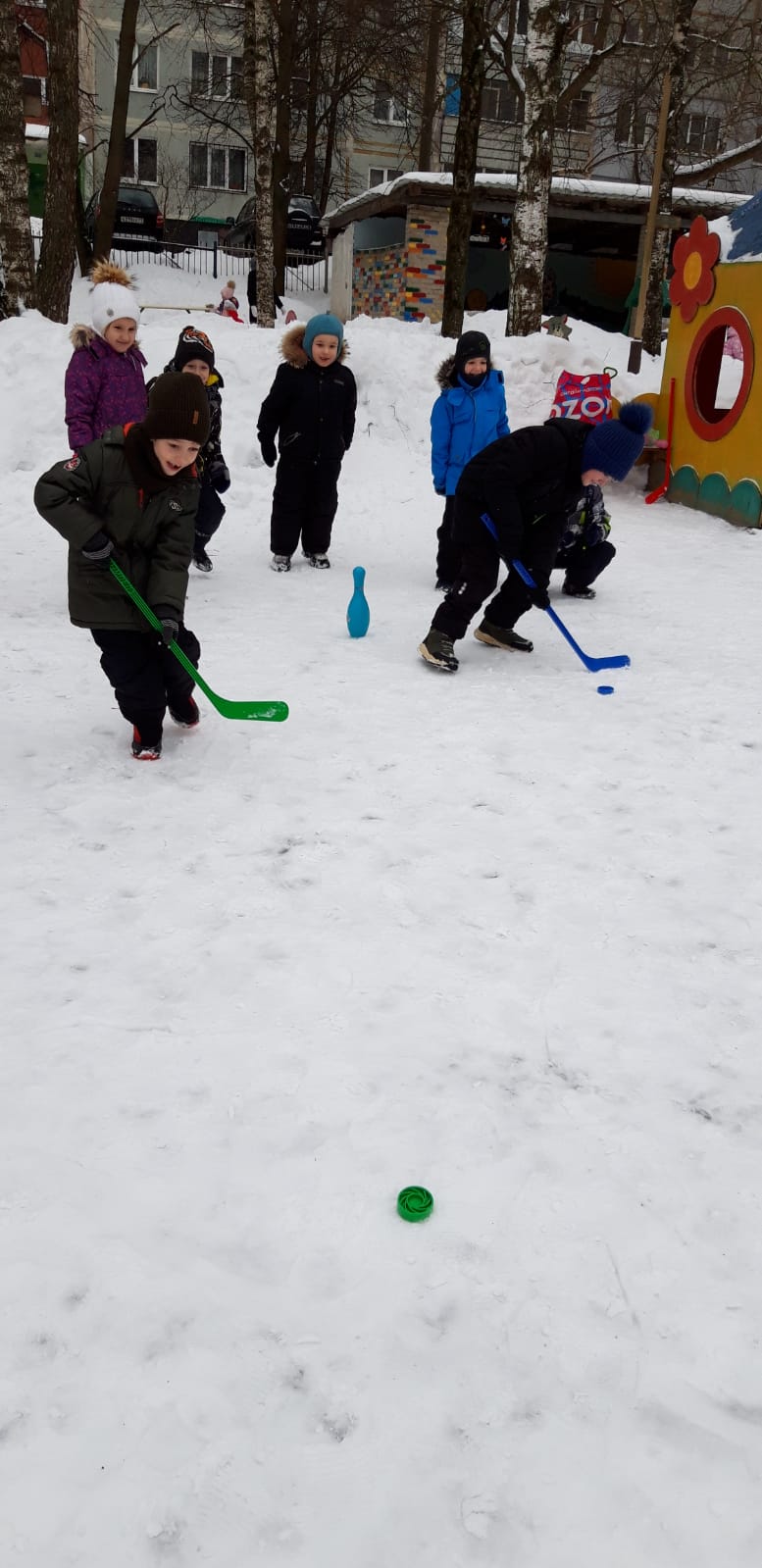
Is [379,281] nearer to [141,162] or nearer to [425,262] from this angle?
[425,262]

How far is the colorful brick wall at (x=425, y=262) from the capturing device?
1691 cm

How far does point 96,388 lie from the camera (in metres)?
5.70

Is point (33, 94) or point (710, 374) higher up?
point (33, 94)

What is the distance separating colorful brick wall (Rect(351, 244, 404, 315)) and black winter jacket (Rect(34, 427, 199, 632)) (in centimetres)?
1554

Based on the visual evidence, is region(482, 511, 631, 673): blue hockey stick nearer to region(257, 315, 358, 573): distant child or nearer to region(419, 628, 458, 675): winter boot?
region(419, 628, 458, 675): winter boot

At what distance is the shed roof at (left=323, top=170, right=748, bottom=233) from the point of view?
16219 mm

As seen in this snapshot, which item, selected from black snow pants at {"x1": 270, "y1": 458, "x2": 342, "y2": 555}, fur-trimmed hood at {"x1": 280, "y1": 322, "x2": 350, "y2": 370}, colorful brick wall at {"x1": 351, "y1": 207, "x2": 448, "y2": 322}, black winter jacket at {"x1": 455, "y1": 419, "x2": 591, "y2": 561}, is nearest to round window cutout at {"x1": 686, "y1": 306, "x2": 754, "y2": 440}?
black snow pants at {"x1": 270, "y1": 458, "x2": 342, "y2": 555}

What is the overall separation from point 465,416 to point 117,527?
3.49 metres

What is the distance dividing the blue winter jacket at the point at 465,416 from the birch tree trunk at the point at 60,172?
552 centimetres

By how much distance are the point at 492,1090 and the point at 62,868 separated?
1563 millimetres

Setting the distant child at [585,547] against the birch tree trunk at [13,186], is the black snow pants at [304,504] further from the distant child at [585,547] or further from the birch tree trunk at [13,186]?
the birch tree trunk at [13,186]

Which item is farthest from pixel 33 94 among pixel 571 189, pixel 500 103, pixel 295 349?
pixel 295 349

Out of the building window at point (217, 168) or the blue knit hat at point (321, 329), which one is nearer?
the blue knit hat at point (321, 329)

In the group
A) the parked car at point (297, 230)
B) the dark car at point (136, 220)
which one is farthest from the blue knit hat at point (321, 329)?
the dark car at point (136, 220)
